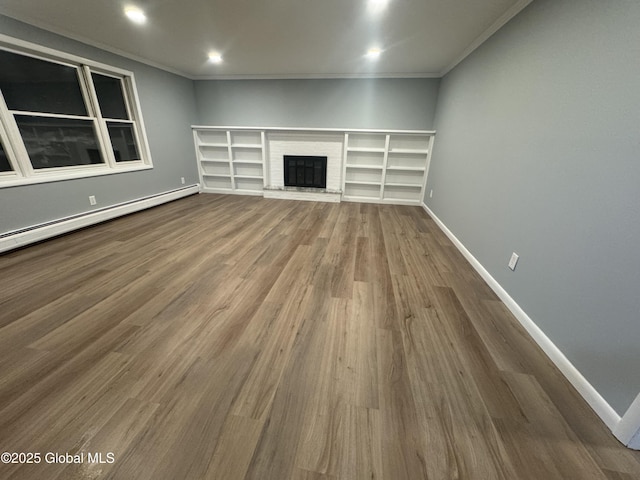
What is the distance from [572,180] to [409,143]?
364cm

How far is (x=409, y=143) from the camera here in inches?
186

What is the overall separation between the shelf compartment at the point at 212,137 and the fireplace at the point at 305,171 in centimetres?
139

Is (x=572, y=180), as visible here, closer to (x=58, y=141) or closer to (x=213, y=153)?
(x=58, y=141)

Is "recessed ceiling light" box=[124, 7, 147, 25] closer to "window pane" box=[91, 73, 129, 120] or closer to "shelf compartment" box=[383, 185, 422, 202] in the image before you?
"window pane" box=[91, 73, 129, 120]

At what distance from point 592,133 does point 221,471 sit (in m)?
2.37

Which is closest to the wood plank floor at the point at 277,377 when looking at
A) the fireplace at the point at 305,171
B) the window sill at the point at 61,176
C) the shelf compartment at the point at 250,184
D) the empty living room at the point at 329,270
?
the empty living room at the point at 329,270

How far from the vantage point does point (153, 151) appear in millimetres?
4246

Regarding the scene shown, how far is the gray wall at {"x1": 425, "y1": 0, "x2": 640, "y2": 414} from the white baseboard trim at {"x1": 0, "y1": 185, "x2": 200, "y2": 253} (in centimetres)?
477

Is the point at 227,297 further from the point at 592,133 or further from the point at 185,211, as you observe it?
the point at 185,211

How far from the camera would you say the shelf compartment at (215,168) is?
215 inches

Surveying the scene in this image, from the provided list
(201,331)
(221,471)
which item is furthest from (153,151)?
(221,471)

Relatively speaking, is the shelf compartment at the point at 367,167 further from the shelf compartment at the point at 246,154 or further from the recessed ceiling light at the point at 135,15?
the recessed ceiling light at the point at 135,15

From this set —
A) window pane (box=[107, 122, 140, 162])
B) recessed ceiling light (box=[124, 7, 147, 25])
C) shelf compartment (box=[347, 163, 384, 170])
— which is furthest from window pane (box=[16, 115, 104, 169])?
shelf compartment (box=[347, 163, 384, 170])

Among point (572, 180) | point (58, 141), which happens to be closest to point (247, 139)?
point (58, 141)
